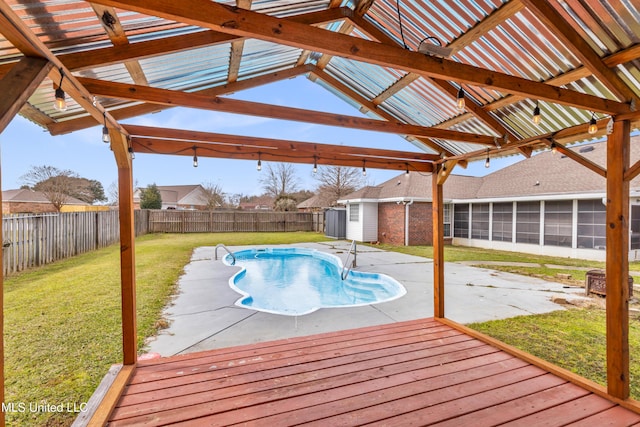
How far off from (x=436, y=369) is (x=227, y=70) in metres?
3.66

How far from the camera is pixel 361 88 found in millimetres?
3930

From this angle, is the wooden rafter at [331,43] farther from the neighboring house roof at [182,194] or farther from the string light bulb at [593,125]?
the neighboring house roof at [182,194]

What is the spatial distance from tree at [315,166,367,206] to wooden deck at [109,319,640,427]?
22332 mm

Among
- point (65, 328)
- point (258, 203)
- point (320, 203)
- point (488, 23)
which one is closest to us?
point (488, 23)

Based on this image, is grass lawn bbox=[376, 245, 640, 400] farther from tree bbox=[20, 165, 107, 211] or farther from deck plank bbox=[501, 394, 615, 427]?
tree bbox=[20, 165, 107, 211]

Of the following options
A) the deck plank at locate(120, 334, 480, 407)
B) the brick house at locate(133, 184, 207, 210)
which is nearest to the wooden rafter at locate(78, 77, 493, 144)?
the deck plank at locate(120, 334, 480, 407)

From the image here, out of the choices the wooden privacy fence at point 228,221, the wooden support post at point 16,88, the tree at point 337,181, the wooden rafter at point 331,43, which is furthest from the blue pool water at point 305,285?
the tree at point 337,181

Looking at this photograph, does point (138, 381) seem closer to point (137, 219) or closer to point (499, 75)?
point (499, 75)

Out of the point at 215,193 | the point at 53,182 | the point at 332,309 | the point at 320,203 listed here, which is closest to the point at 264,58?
the point at 332,309

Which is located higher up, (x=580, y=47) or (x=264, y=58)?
(x=264, y=58)

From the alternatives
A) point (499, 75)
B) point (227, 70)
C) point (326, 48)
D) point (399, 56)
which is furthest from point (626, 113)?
point (227, 70)

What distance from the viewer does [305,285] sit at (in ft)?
27.3

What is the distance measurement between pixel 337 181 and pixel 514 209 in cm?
1516

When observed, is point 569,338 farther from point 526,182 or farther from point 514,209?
point 526,182
